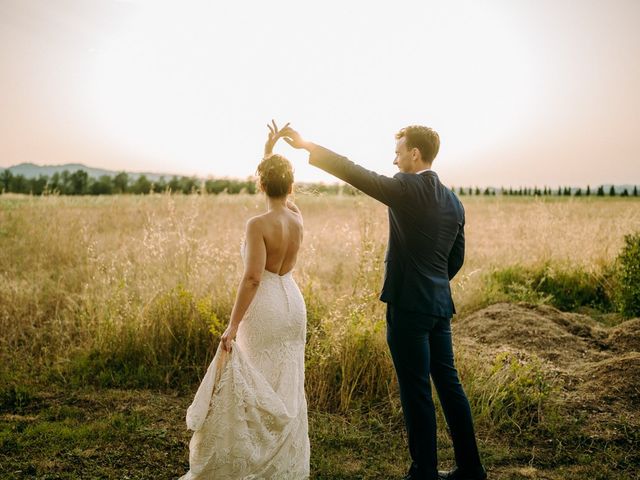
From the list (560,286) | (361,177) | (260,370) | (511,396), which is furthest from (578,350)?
(361,177)

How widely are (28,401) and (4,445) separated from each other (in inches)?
35.1

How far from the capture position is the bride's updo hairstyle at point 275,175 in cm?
335

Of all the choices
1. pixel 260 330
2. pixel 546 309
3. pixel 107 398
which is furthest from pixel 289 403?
pixel 546 309

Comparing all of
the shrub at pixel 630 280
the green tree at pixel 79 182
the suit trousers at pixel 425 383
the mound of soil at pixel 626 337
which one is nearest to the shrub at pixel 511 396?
the suit trousers at pixel 425 383

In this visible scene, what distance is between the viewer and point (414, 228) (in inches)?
125

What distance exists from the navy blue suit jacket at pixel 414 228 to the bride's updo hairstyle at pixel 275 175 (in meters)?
0.30

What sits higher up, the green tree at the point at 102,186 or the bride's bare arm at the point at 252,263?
the green tree at the point at 102,186

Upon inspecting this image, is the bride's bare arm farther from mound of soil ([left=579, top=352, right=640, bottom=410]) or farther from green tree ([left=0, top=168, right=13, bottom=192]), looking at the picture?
green tree ([left=0, top=168, right=13, bottom=192])

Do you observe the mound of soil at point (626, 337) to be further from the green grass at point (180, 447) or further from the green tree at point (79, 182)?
the green tree at point (79, 182)

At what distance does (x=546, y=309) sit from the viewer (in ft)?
23.8

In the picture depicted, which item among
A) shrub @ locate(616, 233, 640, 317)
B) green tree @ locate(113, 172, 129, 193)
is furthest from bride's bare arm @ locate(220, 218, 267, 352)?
green tree @ locate(113, 172, 129, 193)

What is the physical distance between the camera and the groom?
3098mm

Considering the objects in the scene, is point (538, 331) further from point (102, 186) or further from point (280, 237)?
point (102, 186)

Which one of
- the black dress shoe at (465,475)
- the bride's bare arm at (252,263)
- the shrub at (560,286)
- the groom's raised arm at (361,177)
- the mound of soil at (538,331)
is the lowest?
the black dress shoe at (465,475)
